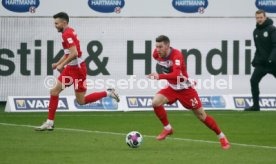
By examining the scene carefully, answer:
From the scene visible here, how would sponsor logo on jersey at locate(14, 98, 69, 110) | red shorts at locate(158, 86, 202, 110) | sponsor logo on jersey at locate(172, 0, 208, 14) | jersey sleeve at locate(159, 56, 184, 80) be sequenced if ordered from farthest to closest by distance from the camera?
sponsor logo on jersey at locate(172, 0, 208, 14), sponsor logo on jersey at locate(14, 98, 69, 110), red shorts at locate(158, 86, 202, 110), jersey sleeve at locate(159, 56, 184, 80)

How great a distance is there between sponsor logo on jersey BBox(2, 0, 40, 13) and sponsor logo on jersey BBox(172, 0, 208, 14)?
369 centimetres

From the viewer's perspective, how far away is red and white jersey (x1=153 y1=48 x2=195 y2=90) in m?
15.7

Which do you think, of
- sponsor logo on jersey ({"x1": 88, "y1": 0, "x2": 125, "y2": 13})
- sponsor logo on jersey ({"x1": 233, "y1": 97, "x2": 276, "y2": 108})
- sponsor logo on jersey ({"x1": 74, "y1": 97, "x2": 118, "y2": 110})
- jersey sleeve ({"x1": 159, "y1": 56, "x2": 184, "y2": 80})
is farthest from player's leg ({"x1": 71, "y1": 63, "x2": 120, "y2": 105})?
sponsor logo on jersey ({"x1": 233, "y1": 97, "x2": 276, "y2": 108})

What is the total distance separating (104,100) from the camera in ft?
81.4

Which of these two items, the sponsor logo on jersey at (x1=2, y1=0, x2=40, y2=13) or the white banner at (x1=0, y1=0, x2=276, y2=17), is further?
the white banner at (x1=0, y1=0, x2=276, y2=17)

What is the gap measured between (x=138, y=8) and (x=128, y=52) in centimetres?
119

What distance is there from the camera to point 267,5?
25.8m

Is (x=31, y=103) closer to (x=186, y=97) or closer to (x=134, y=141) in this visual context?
(x=186, y=97)

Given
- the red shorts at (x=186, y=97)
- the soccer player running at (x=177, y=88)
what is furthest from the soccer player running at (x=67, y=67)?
the red shorts at (x=186, y=97)

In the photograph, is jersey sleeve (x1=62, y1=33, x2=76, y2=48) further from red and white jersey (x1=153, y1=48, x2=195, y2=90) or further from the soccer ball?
the soccer ball

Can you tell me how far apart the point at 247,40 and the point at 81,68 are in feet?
27.7

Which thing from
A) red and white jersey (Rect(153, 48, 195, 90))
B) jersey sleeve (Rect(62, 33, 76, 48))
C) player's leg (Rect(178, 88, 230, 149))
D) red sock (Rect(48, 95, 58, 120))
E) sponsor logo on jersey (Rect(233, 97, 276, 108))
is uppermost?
jersey sleeve (Rect(62, 33, 76, 48))

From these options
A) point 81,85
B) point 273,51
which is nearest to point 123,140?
point 81,85

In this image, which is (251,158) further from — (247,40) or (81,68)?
(247,40)
